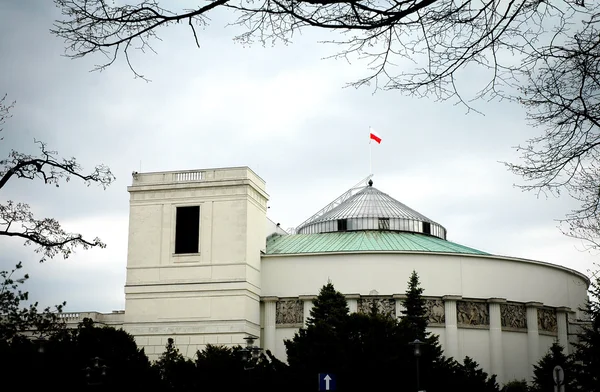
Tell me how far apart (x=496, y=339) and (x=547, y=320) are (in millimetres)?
5306

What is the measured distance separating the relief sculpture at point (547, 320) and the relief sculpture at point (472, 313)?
4493mm

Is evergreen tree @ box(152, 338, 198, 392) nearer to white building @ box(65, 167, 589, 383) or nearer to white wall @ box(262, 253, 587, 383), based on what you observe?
white building @ box(65, 167, 589, 383)

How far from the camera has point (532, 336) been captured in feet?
206

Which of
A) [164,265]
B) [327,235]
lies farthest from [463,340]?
[164,265]

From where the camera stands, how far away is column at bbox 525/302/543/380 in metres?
62.7

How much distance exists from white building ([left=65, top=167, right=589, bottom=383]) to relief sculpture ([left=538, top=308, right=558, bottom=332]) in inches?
2.7

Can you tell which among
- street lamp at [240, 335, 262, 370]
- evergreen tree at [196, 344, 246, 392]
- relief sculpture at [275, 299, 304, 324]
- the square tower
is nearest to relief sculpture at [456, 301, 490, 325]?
relief sculpture at [275, 299, 304, 324]

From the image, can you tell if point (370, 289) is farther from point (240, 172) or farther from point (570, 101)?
point (570, 101)

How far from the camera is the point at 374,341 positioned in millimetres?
41906

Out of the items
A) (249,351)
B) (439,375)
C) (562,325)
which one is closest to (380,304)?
(562,325)

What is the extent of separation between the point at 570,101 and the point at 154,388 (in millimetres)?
33653

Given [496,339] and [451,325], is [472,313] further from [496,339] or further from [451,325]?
[496,339]

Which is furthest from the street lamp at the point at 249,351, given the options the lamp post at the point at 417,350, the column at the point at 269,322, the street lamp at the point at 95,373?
the column at the point at 269,322

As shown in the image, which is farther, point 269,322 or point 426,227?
point 426,227
